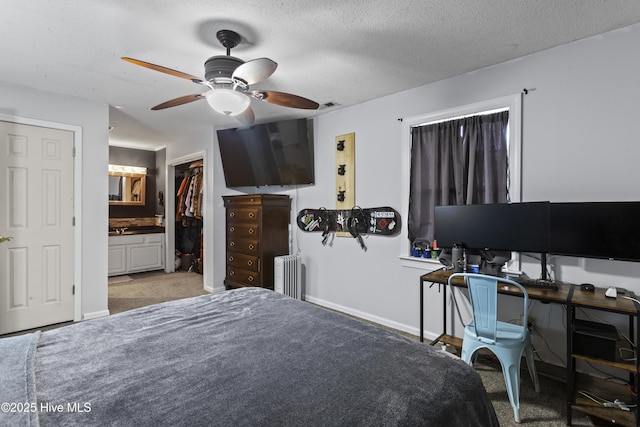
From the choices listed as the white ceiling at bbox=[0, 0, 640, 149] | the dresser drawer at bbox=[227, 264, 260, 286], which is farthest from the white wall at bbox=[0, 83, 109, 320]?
the dresser drawer at bbox=[227, 264, 260, 286]

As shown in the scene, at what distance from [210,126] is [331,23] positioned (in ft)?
10.2

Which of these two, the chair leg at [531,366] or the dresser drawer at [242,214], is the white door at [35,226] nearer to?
the dresser drawer at [242,214]

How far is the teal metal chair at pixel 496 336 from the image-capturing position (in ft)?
6.47

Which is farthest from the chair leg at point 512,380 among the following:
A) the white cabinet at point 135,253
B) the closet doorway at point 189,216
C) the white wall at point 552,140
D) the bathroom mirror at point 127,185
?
the bathroom mirror at point 127,185

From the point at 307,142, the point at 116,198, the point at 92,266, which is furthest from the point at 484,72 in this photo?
the point at 116,198

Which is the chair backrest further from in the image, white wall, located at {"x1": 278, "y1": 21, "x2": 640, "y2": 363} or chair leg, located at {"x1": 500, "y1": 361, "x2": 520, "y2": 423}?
white wall, located at {"x1": 278, "y1": 21, "x2": 640, "y2": 363}

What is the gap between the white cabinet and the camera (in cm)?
550

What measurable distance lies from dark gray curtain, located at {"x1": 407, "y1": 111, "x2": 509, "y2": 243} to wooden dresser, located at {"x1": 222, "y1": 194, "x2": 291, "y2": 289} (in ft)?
5.91

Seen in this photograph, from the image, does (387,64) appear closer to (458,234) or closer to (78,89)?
(458,234)

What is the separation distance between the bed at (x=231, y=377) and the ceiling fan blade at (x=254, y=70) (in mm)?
1449

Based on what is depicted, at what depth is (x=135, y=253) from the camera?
574 cm

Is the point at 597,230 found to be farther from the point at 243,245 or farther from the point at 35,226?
the point at 35,226

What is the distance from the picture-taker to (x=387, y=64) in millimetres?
2658

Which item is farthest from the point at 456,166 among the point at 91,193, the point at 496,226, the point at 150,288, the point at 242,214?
the point at 150,288
